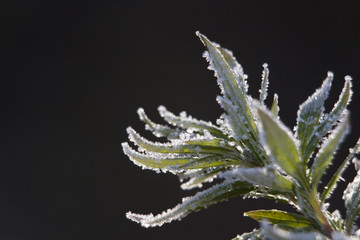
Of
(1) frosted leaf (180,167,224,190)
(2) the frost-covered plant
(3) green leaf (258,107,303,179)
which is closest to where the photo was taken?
(3) green leaf (258,107,303,179)

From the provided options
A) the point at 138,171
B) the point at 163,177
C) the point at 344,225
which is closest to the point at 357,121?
the point at 163,177

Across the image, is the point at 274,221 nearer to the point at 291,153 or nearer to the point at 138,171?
Answer: the point at 291,153

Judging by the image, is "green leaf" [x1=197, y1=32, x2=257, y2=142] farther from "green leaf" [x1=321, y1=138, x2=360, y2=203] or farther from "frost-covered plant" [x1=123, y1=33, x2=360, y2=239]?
"green leaf" [x1=321, y1=138, x2=360, y2=203]

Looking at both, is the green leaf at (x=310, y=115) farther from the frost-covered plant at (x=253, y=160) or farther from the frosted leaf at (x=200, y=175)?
the frosted leaf at (x=200, y=175)

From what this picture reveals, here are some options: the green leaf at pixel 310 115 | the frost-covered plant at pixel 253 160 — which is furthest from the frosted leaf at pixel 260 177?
the green leaf at pixel 310 115

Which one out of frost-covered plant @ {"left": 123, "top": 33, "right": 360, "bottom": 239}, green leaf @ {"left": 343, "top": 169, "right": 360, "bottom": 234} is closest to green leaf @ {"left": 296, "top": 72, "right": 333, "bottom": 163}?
frost-covered plant @ {"left": 123, "top": 33, "right": 360, "bottom": 239}

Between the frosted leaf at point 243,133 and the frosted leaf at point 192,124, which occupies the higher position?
the frosted leaf at point 192,124

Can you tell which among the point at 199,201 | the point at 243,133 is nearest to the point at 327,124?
the point at 243,133
